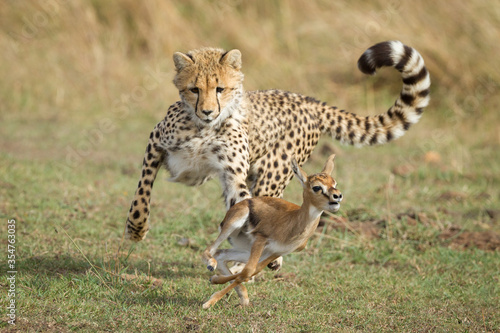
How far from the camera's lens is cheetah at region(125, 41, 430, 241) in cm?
383

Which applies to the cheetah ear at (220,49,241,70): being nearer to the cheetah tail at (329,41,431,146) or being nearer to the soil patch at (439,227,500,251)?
the cheetah tail at (329,41,431,146)

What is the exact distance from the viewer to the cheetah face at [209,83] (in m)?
3.73

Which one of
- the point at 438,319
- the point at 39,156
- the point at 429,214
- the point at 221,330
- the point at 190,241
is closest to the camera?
the point at 221,330

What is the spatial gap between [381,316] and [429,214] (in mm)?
1928

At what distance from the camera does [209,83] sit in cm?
374

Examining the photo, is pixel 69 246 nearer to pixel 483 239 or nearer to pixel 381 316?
pixel 381 316

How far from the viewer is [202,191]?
19.4ft

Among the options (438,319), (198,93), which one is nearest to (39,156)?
(198,93)

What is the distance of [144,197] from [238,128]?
26.0 inches

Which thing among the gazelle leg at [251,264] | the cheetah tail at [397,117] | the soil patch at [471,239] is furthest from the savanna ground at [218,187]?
the cheetah tail at [397,117]

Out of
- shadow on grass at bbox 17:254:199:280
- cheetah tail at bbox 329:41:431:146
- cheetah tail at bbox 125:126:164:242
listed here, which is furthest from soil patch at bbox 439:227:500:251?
cheetah tail at bbox 125:126:164:242

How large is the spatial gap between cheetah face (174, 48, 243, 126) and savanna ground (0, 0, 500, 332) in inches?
35.7

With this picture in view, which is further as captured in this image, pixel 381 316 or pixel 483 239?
pixel 483 239

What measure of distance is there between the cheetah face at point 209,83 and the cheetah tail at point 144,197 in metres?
0.36
